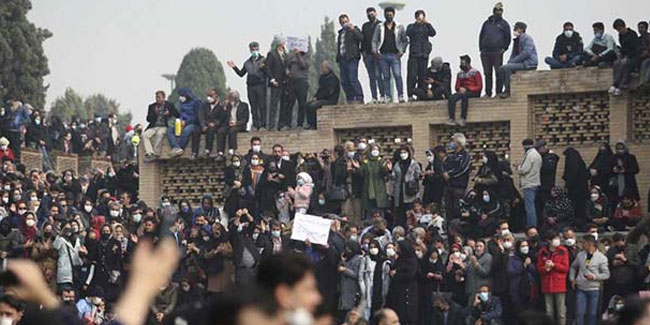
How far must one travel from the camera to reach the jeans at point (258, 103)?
116 feet

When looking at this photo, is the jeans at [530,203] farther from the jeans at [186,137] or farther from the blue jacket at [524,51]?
the jeans at [186,137]

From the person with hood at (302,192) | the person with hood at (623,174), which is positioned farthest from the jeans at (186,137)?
the person with hood at (623,174)

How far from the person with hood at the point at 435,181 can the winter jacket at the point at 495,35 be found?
1.86 meters

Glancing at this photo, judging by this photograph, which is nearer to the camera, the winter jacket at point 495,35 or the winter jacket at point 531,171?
the winter jacket at point 531,171

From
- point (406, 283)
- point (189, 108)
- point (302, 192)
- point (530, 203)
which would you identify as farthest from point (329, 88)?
point (406, 283)

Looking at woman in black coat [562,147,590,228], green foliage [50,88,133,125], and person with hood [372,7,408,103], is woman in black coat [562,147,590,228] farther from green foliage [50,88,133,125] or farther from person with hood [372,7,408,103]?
green foliage [50,88,133,125]

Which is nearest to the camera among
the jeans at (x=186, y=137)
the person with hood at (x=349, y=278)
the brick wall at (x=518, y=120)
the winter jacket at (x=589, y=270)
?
the winter jacket at (x=589, y=270)

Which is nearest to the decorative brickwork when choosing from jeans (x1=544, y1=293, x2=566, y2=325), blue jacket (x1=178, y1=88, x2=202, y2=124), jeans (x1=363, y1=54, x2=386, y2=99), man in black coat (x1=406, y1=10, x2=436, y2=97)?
man in black coat (x1=406, y1=10, x2=436, y2=97)

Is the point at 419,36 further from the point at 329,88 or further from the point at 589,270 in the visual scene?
the point at 589,270

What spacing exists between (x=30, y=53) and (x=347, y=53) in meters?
31.2

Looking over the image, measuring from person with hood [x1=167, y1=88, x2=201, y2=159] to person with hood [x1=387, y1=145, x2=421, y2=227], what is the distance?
17.0 feet

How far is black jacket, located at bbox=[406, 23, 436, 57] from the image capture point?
33094 mm

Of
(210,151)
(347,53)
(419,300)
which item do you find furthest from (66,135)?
(419,300)

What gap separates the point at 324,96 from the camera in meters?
35.9
